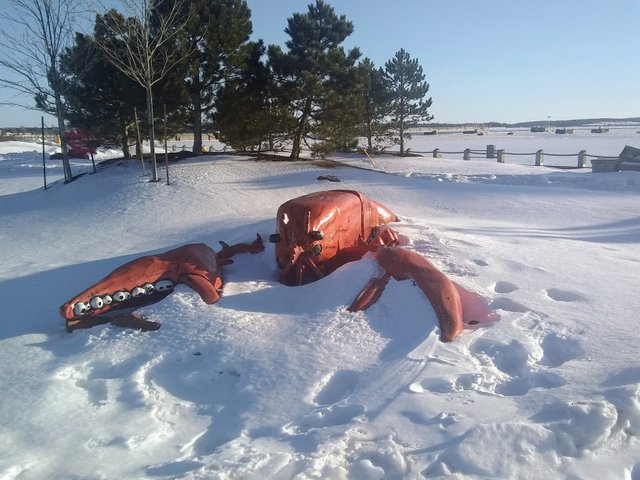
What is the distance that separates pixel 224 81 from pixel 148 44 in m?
4.02

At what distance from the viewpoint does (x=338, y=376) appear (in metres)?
4.16

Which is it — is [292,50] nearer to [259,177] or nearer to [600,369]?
[259,177]

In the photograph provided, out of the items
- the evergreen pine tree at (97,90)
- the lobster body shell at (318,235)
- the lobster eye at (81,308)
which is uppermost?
the evergreen pine tree at (97,90)

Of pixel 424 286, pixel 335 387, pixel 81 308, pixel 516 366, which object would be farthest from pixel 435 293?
pixel 81 308

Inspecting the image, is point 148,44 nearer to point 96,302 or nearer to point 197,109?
point 197,109

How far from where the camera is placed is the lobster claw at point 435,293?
15.4ft

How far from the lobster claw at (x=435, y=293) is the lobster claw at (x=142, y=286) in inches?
69.3

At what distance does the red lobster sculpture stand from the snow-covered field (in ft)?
0.53

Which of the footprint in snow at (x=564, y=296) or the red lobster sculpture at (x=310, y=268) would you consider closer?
the red lobster sculpture at (x=310, y=268)

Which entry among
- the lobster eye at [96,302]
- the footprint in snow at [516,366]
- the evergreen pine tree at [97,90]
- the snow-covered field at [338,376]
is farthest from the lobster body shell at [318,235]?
the evergreen pine tree at [97,90]

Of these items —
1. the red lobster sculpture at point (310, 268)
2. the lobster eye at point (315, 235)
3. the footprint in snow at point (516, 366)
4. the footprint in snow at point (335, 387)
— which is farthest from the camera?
the lobster eye at point (315, 235)

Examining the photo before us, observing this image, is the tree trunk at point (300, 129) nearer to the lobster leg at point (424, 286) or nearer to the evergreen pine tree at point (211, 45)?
the evergreen pine tree at point (211, 45)

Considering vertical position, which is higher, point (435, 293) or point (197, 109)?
point (197, 109)

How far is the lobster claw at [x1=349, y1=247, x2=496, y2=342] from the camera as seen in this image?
4.68m
